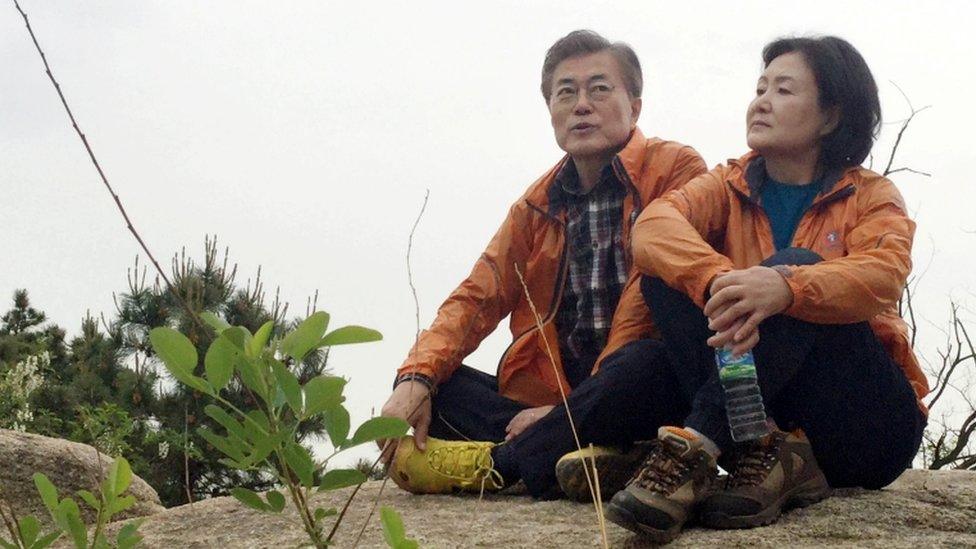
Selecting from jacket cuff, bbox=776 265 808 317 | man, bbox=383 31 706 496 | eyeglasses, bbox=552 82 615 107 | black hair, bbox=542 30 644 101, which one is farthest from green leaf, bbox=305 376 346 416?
black hair, bbox=542 30 644 101

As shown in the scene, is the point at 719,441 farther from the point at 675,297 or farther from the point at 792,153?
the point at 792,153

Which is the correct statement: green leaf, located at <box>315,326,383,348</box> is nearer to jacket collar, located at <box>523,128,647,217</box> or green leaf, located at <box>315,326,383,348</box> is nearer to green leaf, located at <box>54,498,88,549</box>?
green leaf, located at <box>54,498,88,549</box>

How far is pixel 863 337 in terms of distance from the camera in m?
2.54

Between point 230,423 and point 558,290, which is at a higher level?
point 558,290

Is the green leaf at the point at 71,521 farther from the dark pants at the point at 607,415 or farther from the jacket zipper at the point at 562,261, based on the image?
the jacket zipper at the point at 562,261

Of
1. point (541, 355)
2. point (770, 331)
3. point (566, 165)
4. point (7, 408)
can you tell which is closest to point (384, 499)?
point (541, 355)

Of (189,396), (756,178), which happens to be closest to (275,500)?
(756,178)

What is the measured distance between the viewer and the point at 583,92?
3.36 m

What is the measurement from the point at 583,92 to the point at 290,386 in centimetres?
243

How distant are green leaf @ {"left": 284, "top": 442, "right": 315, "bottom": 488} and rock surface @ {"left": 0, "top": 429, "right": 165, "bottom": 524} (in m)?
2.75

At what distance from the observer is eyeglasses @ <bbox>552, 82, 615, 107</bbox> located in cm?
337

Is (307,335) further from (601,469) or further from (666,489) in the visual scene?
(601,469)

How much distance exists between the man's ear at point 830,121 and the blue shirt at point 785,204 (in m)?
0.13

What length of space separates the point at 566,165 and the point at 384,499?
111 centimetres
